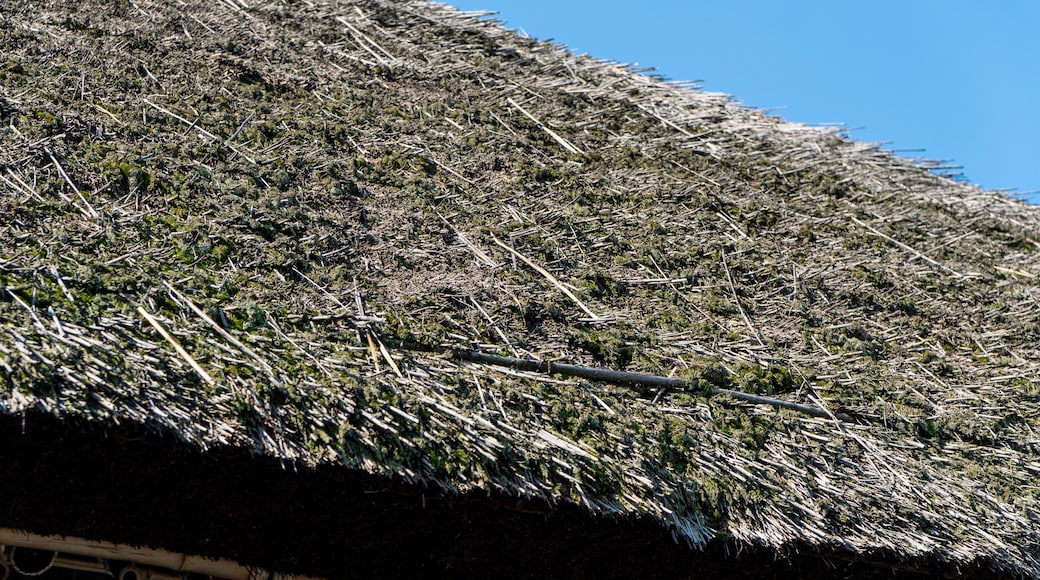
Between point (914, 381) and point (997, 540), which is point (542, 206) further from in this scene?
point (997, 540)

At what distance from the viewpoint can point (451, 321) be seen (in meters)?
3.62

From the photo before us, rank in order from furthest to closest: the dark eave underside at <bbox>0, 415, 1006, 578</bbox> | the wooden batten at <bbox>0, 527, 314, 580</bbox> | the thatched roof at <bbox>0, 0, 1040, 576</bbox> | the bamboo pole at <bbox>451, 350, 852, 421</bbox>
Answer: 1. the bamboo pole at <bbox>451, 350, 852, 421</bbox>
2. the wooden batten at <bbox>0, 527, 314, 580</bbox>
3. the thatched roof at <bbox>0, 0, 1040, 576</bbox>
4. the dark eave underside at <bbox>0, 415, 1006, 578</bbox>

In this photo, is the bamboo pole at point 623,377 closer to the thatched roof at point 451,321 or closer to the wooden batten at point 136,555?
the thatched roof at point 451,321

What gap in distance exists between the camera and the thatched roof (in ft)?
9.27

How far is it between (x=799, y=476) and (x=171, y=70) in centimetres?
322

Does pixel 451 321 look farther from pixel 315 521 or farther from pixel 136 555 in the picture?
pixel 136 555

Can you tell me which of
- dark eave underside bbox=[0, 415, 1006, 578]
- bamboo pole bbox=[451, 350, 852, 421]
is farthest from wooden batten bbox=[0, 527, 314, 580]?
bamboo pole bbox=[451, 350, 852, 421]

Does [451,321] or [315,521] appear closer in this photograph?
[315,521]

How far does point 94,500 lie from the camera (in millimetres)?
2803

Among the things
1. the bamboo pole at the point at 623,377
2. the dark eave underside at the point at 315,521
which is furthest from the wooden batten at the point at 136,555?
the bamboo pole at the point at 623,377

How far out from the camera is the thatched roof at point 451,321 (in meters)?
2.82

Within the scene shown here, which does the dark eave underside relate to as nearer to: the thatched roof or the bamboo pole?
the thatched roof

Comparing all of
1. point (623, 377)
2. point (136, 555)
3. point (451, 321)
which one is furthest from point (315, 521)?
point (623, 377)

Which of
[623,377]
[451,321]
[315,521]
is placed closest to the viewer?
[315,521]
